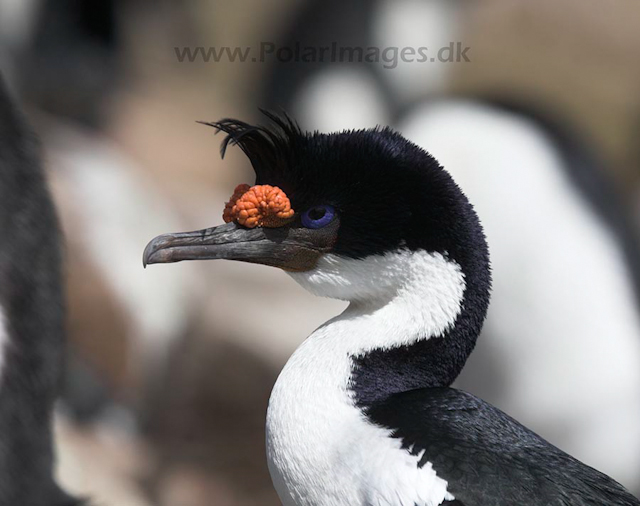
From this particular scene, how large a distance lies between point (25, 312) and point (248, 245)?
0.87 meters

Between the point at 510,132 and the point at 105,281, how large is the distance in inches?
52.1

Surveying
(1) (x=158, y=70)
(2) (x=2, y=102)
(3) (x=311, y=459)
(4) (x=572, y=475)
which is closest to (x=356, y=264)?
(3) (x=311, y=459)

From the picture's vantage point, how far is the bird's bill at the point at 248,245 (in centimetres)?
124

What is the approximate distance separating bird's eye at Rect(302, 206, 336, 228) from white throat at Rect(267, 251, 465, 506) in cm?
5

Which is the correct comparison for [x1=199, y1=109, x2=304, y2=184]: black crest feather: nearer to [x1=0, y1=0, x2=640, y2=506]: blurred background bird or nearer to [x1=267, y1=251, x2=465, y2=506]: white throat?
[x1=267, y1=251, x2=465, y2=506]: white throat

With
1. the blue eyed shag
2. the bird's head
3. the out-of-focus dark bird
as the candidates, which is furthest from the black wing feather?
the out-of-focus dark bird

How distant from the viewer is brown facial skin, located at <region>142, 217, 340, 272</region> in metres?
1.24

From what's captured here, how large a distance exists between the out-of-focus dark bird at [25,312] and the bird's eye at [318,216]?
894 millimetres

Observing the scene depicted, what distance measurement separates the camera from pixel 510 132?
2.91 m

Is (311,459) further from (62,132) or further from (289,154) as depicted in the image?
(62,132)

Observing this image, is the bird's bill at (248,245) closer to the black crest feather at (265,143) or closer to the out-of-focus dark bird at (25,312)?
the black crest feather at (265,143)

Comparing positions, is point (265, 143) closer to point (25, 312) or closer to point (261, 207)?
point (261, 207)

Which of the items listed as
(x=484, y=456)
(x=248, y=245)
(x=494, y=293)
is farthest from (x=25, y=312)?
(x=494, y=293)

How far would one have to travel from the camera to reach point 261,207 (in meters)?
1.24
